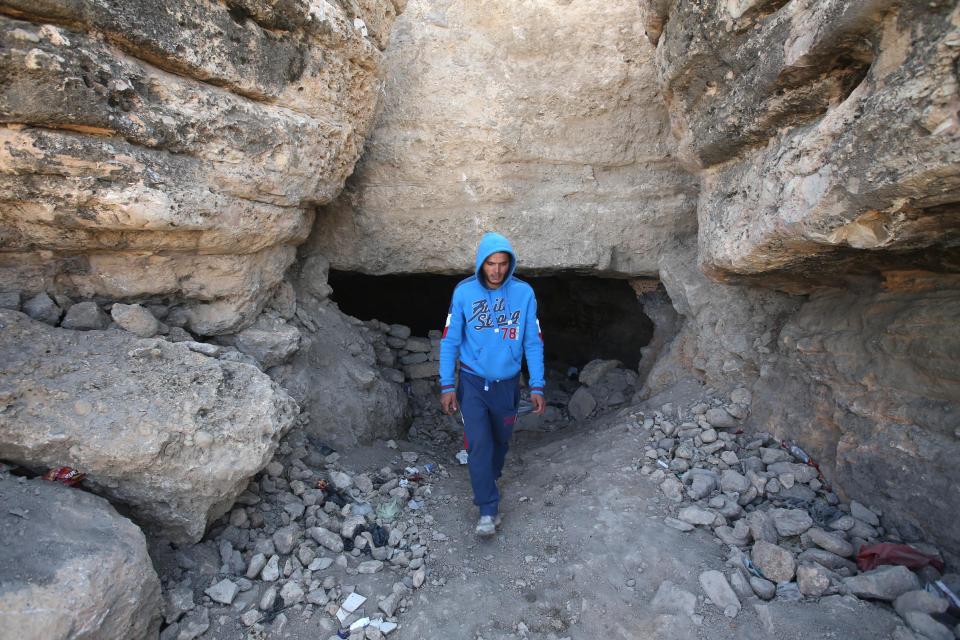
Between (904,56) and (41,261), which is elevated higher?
(904,56)

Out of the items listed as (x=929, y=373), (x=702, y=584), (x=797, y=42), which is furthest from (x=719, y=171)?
(x=702, y=584)

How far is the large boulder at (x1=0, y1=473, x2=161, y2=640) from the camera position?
1.69m

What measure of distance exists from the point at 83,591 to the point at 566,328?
491 centimetres

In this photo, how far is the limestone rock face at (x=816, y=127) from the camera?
5.16 ft

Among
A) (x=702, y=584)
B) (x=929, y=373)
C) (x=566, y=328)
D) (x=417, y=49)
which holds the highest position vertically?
(x=417, y=49)

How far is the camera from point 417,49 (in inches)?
149

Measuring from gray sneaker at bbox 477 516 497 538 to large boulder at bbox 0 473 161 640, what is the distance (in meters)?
1.37

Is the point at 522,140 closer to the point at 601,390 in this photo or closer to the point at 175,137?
the point at 601,390

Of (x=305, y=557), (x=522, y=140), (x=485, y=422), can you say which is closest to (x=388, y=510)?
(x=305, y=557)

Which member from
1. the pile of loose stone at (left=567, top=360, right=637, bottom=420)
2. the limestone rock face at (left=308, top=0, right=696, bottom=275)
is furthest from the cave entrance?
the limestone rock face at (left=308, top=0, right=696, bottom=275)

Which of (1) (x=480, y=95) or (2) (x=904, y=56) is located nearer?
(2) (x=904, y=56)

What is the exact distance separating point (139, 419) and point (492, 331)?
1625 millimetres

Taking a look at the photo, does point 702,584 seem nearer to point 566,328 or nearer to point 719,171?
point 719,171

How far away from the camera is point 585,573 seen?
95.7 inches
